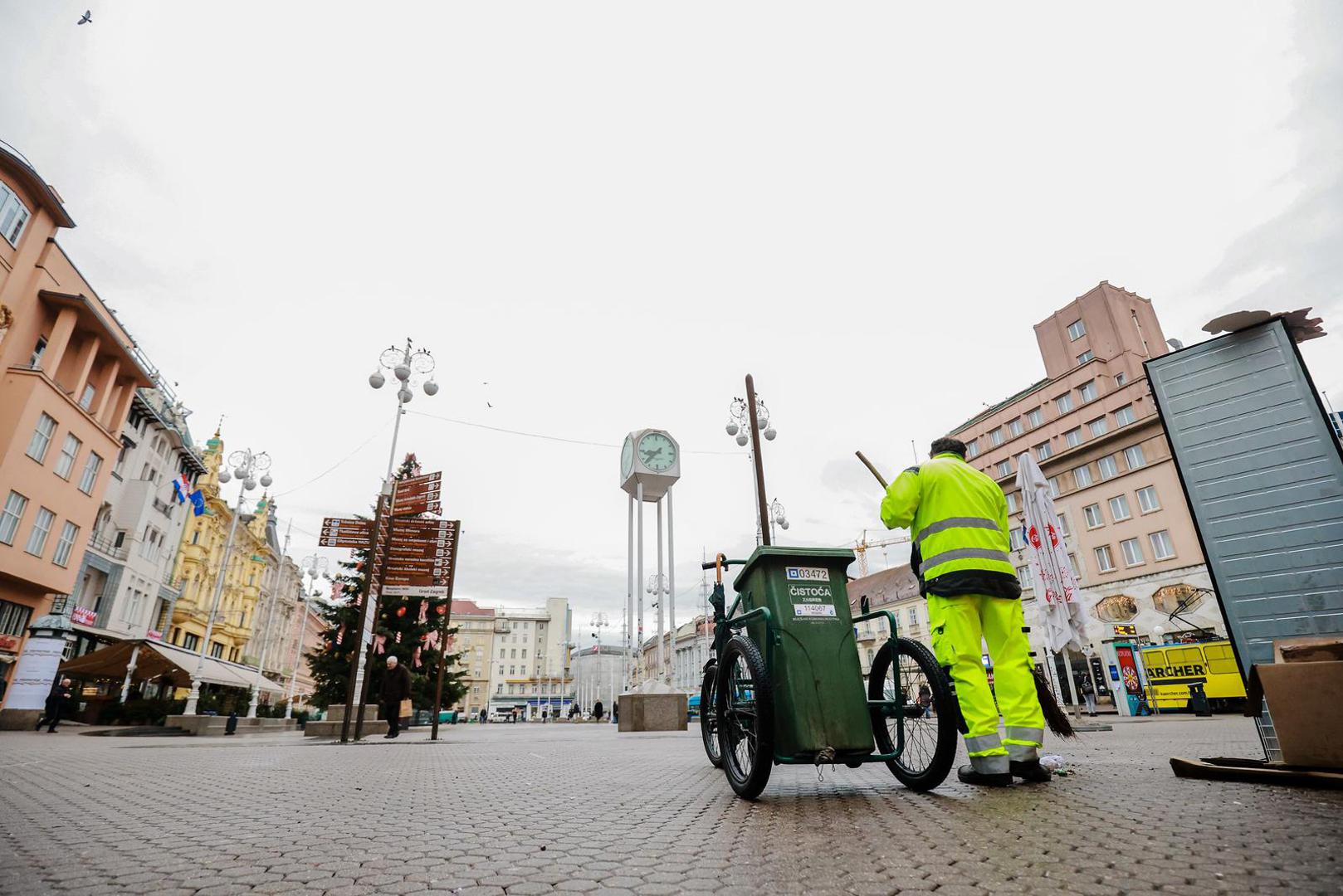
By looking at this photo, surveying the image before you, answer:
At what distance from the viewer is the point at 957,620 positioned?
12.2ft

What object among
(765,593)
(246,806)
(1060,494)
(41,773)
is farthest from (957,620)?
(1060,494)

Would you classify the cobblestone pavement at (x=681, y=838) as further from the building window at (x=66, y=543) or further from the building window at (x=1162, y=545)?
the building window at (x=1162, y=545)

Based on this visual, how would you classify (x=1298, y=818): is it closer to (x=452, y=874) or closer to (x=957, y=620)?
(x=957, y=620)

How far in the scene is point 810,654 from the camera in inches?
146

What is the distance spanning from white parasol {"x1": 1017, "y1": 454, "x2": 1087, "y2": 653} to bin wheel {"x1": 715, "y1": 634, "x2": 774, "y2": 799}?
5632mm

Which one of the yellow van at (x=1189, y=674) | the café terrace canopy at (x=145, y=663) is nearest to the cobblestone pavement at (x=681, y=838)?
the café terrace canopy at (x=145, y=663)

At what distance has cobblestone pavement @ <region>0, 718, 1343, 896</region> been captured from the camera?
1.93m

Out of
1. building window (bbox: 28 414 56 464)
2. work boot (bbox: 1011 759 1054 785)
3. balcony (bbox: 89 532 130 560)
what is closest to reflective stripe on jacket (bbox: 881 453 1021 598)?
work boot (bbox: 1011 759 1054 785)

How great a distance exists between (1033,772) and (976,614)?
35.6 inches

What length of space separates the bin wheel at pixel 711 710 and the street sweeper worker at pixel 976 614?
157cm

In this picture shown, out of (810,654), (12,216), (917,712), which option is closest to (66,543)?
(12,216)

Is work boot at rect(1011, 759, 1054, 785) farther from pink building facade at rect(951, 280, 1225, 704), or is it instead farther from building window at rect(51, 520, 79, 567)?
building window at rect(51, 520, 79, 567)

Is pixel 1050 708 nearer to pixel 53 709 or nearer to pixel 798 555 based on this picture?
pixel 798 555

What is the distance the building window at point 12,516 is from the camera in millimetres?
20891
